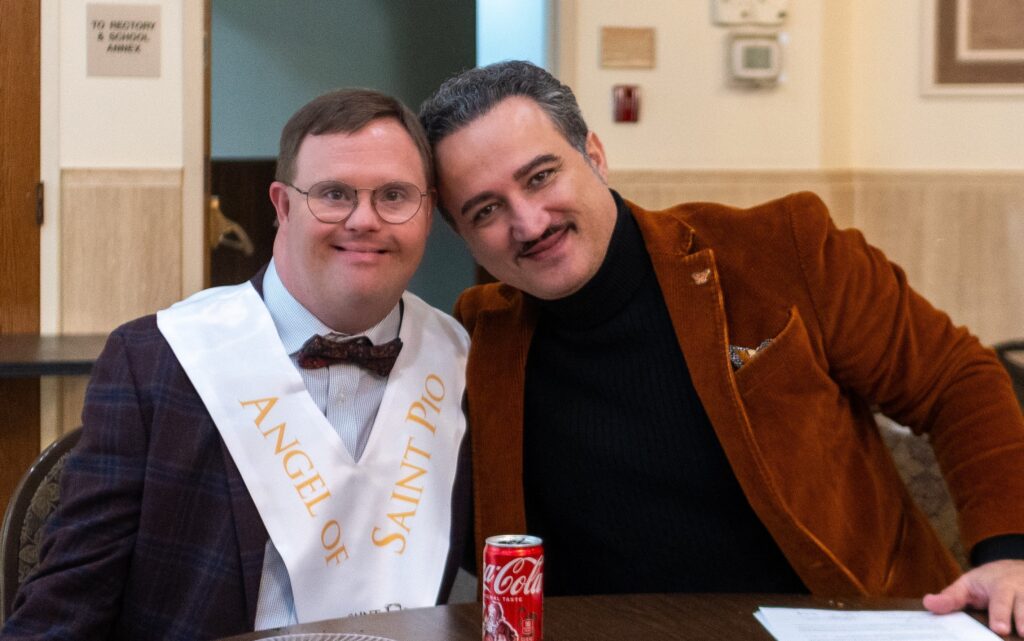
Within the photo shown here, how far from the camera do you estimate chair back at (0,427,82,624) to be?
1627mm

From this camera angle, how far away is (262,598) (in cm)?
170

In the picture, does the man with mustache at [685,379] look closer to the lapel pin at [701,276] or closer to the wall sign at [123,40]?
the lapel pin at [701,276]

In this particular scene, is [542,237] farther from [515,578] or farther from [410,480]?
[515,578]

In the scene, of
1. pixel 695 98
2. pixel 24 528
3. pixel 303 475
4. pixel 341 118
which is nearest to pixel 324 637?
pixel 303 475

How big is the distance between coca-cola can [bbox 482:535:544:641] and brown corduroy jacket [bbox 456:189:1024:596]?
59cm

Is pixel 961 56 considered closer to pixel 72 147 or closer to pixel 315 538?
pixel 72 147

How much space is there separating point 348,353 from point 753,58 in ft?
9.85

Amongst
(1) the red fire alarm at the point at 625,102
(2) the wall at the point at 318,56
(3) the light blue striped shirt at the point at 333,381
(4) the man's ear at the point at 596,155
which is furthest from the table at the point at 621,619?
(2) the wall at the point at 318,56

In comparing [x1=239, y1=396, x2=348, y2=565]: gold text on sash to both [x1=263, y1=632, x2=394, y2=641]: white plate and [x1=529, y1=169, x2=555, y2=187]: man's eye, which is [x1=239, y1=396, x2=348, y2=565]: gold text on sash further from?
[x1=529, y1=169, x2=555, y2=187]: man's eye

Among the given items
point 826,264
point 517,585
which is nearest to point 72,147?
point 826,264

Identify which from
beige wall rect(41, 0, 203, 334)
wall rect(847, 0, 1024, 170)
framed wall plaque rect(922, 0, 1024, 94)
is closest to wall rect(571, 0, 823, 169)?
wall rect(847, 0, 1024, 170)

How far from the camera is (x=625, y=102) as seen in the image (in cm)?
434

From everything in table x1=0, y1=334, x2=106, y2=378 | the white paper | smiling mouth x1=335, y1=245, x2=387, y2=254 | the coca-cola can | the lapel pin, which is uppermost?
smiling mouth x1=335, y1=245, x2=387, y2=254

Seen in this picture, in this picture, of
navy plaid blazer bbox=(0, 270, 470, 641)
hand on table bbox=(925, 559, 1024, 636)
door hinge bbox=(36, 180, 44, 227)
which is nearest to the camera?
hand on table bbox=(925, 559, 1024, 636)
